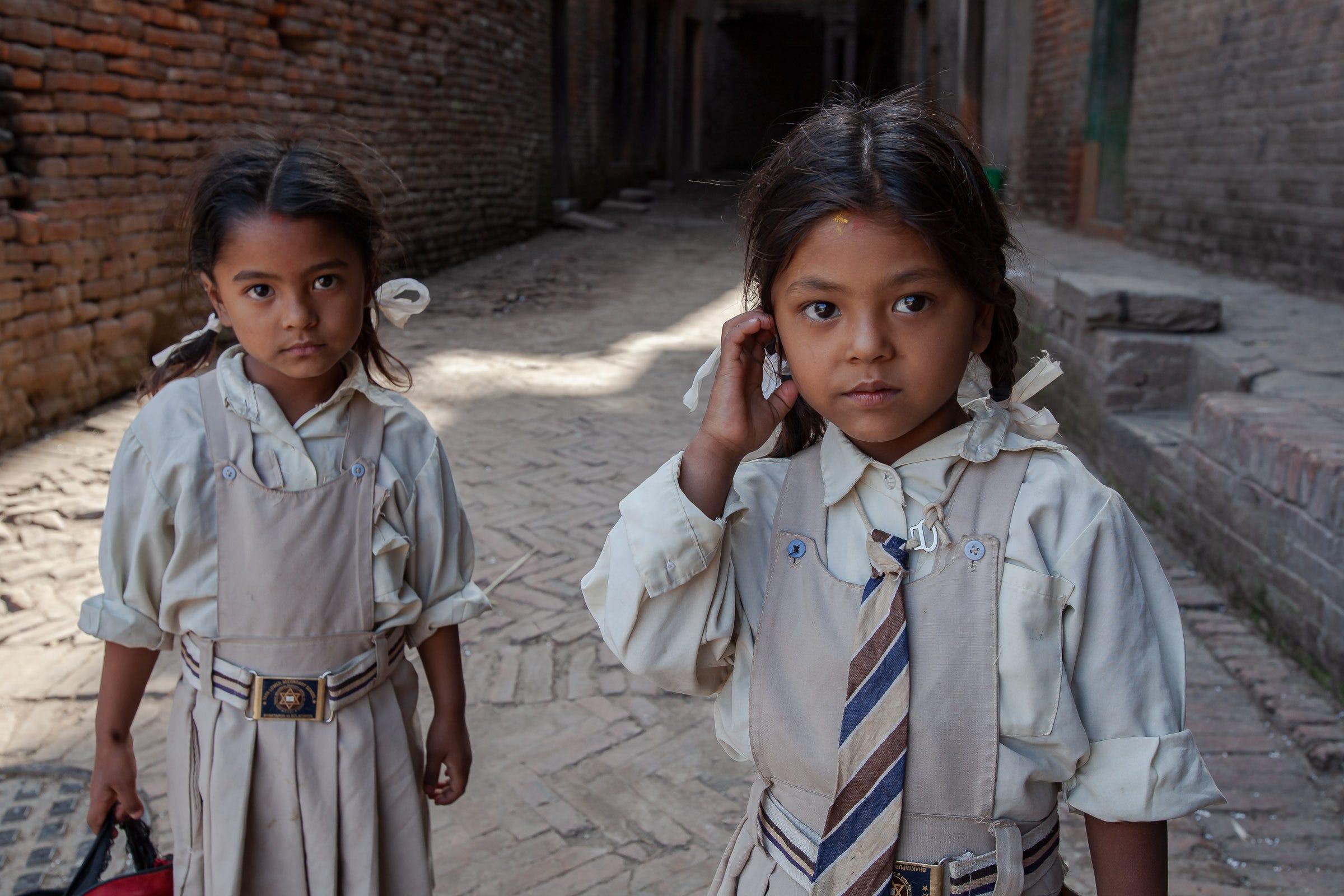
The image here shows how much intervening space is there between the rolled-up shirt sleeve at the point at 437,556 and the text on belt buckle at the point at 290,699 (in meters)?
0.21

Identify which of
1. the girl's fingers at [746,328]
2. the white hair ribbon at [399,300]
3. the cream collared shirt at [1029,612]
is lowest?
the cream collared shirt at [1029,612]

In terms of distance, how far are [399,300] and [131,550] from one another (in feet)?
1.85

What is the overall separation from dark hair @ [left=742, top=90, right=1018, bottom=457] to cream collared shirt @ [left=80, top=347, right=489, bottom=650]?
0.67 metres

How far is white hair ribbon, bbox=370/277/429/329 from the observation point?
70.6 inches

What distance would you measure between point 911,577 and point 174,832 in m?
1.18

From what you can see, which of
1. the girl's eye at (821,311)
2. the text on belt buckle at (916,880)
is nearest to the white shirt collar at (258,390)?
the girl's eye at (821,311)

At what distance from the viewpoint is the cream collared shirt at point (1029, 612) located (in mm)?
1119

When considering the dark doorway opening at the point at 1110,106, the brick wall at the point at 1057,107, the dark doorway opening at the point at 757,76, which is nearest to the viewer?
the dark doorway opening at the point at 1110,106

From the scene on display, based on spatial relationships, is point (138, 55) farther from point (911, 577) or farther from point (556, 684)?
point (911, 577)

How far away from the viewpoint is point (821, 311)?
3.97 ft

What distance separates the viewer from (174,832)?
164 cm

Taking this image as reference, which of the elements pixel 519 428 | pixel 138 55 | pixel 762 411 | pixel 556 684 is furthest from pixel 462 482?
pixel 762 411

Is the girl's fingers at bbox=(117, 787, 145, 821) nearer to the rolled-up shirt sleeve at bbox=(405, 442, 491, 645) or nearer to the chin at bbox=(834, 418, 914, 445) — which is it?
the rolled-up shirt sleeve at bbox=(405, 442, 491, 645)

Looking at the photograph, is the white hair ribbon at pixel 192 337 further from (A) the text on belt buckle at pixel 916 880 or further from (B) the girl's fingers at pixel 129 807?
(A) the text on belt buckle at pixel 916 880
